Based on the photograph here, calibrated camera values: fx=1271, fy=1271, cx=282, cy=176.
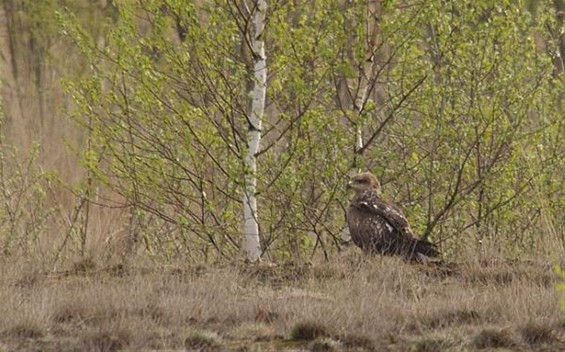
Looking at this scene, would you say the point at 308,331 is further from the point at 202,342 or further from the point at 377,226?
the point at 377,226

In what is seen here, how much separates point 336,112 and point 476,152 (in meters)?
1.59

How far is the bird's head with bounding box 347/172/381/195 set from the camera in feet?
37.6

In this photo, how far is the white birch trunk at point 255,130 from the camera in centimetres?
1168

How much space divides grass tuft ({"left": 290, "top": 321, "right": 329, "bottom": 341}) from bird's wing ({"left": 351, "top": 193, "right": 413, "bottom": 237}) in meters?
3.32

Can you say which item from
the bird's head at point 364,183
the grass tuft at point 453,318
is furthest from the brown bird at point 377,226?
the grass tuft at point 453,318

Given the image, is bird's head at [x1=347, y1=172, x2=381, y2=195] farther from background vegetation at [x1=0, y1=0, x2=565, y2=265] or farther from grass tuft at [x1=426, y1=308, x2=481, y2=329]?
grass tuft at [x1=426, y1=308, x2=481, y2=329]

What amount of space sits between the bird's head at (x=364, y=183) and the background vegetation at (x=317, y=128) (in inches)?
15.7

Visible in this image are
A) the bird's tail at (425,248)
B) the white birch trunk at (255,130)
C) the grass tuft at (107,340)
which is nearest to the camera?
the grass tuft at (107,340)

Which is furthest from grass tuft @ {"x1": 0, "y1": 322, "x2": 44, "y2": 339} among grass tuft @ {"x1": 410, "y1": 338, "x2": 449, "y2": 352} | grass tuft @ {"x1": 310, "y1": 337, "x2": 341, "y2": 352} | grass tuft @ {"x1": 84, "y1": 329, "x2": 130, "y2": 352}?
grass tuft @ {"x1": 410, "y1": 338, "x2": 449, "y2": 352}

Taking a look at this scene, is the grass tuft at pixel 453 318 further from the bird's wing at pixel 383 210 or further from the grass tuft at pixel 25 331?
→ the bird's wing at pixel 383 210

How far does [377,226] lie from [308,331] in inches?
135

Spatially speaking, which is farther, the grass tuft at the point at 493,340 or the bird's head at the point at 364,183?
the bird's head at the point at 364,183

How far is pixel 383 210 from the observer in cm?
1130

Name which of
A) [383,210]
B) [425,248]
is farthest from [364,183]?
[425,248]
